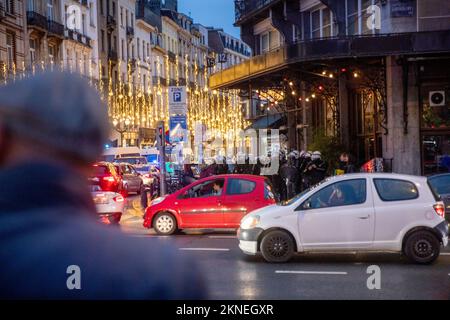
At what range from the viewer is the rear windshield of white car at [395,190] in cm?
1152

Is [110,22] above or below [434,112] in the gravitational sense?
above

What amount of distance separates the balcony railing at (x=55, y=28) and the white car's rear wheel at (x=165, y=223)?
3046cm

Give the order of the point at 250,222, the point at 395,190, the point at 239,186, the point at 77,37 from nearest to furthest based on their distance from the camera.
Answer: the point at 395,190
the point at 250,222
the point at 239,186
the point at 77,37

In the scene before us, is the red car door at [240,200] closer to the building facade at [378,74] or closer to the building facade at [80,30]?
the building facade at [378,74]

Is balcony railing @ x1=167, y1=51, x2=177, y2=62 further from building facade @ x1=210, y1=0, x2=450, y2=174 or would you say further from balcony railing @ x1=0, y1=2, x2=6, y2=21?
building facade @ x1=210, y1=0, x2=450, y2=174

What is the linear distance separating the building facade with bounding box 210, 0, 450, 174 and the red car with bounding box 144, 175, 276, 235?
26.4ft

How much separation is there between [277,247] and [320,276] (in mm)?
1486

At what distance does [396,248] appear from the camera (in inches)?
447

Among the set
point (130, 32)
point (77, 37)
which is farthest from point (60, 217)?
point (130, 32)

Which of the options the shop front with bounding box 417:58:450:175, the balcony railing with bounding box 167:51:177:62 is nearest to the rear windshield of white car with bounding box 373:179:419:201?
the shop front with bounding box 417:58:450:175

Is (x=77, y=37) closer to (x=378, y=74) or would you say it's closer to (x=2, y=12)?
(x=2, y=12)

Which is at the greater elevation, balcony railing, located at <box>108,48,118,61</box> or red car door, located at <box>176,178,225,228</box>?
balcony railing, located at <box>108,48,118,61</box>

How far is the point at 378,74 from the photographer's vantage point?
24.5 m

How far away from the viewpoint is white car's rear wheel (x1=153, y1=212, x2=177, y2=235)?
53.6 feet
